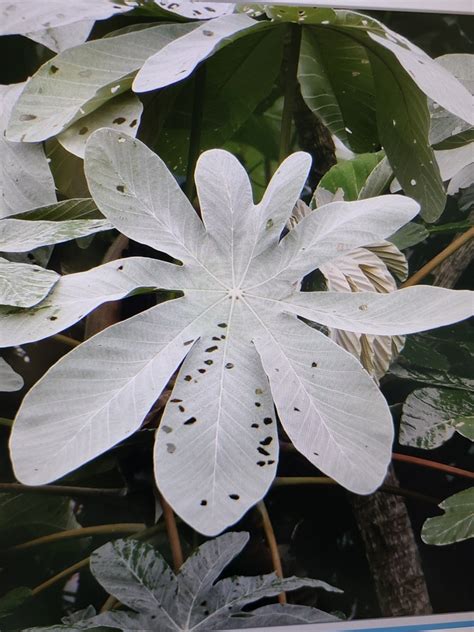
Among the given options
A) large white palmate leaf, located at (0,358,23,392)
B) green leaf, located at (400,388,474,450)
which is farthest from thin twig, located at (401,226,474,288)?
large white palmate leaf, located at (0,358,23,392)

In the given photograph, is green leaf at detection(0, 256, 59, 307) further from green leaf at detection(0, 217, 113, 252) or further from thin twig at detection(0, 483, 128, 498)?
thin twig at detection(0, 483, 128, 498)

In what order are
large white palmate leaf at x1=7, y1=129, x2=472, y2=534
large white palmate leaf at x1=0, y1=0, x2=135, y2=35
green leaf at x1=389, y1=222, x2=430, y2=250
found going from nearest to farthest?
1. large white palmate leaf at x1=7, y1=129, x2=472, y2=534
2. large white palmate leaf at x1=0, y1=0, x2=135, y2=35
3. green leaf at x1=389, y1=222, x2=430, y2=250

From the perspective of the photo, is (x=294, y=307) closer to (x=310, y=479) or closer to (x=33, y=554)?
(x=310, y=479)

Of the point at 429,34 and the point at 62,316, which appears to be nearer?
the point at 62,316

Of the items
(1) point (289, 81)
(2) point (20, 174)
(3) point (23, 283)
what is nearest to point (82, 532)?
(3) point (23, 283)

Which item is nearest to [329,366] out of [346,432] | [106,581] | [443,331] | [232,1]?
[346,432]

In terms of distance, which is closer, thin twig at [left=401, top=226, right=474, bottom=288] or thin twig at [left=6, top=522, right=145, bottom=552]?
thin twig at [left=6, top=522, right=145, bottom=552]

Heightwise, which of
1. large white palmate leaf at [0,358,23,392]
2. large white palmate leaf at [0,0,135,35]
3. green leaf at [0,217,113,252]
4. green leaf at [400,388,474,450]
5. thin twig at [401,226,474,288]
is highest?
large white palmate leaf at [0,0,135,35]

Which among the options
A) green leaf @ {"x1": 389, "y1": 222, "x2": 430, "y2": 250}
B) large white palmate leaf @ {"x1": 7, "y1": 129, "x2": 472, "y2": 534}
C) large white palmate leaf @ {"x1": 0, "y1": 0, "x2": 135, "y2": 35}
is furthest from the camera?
green leaf @ {"x1": 389, "y1": 222, "x2": 430, "y2": 250}
